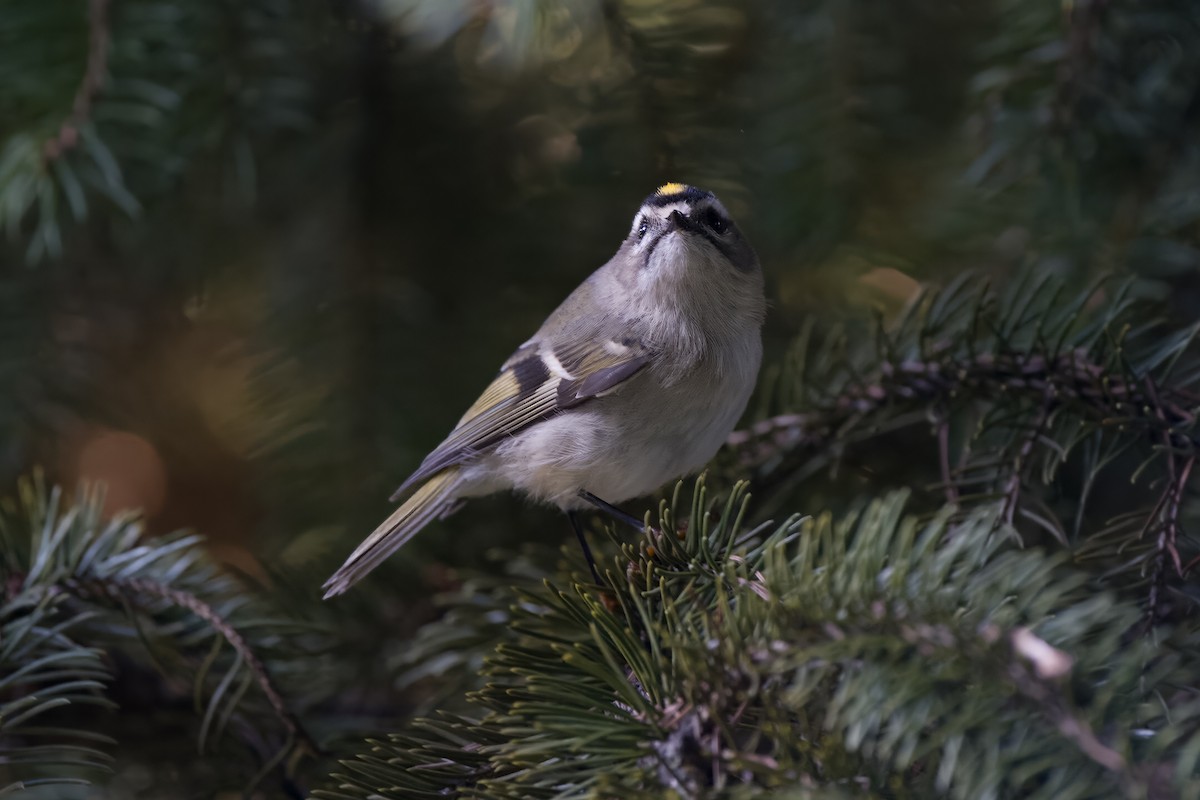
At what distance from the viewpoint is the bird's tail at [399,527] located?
125cm

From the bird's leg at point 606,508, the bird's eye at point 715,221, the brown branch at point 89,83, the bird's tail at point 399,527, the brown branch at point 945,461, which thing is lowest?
the bird's leg at point 606,508

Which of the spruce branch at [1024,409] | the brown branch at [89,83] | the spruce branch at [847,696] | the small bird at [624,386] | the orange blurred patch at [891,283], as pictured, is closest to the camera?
the spruce branch at [847,696]

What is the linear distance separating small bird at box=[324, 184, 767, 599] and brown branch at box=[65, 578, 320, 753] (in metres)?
0.18

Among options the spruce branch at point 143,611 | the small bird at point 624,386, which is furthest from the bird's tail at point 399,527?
the spruce branch at point 143,611

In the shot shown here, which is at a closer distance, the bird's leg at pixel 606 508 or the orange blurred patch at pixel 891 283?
the bird's leg at pixel 606 508

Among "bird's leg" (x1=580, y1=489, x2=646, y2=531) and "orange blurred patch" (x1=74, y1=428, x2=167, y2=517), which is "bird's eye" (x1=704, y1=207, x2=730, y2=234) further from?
"orange blurred patch" (x1=74, y1=428, x2=167, y2=517)

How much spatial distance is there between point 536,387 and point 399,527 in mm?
307

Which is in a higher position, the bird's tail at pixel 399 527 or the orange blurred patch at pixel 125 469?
the orange blurred patch at pixel 125 469

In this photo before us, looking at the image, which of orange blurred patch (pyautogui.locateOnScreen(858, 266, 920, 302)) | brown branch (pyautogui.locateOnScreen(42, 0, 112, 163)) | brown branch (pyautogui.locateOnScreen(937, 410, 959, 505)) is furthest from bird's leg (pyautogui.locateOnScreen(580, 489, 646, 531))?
brown branch (pyautogui.locateOnScreen(42, 0, 112, 163))

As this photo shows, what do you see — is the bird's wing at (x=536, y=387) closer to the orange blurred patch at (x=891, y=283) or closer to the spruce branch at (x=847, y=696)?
the orange blurred patch at (x=891, y=283)

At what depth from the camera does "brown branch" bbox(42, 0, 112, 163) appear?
122 cm

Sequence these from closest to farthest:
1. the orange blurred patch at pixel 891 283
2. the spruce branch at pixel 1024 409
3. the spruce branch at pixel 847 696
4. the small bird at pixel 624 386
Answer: the spruce branch at pixel 847 696 < the spruce branch at pixel 1024 409 < the small bird at pixel 624 386 < the orange blurred patch at pixel 891 283

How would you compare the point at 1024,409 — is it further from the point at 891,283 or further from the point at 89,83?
the point at 89,83

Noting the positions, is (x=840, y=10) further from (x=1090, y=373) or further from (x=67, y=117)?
(x=67, y=117)
